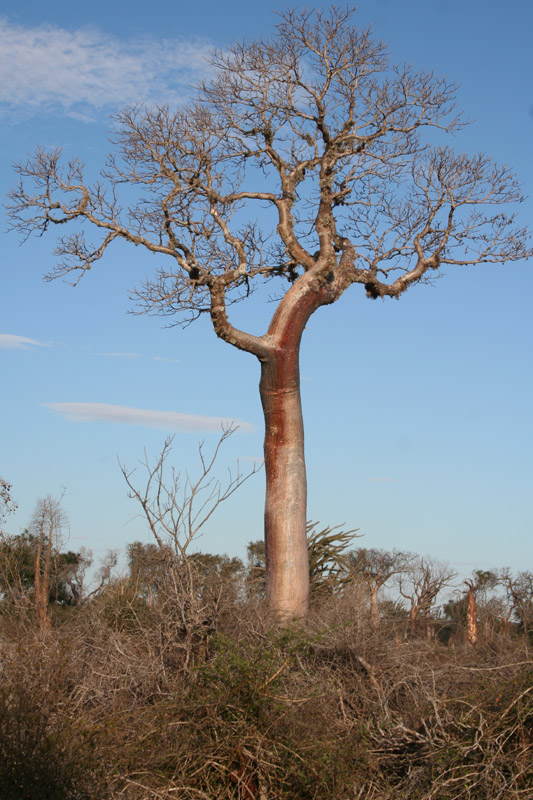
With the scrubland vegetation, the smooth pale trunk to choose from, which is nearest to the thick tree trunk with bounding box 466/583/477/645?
the smooth pale trunk

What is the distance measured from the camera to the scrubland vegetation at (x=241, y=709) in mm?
5746

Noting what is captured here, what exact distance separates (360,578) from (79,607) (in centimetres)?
369

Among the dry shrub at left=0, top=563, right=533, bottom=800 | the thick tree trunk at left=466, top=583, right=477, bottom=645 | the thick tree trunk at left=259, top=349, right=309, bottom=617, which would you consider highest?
the thick tree trunk at left=259, top=349, right=309, bottom=617

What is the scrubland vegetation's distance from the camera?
18.9 ft

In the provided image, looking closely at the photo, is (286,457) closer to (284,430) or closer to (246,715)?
(284,430)

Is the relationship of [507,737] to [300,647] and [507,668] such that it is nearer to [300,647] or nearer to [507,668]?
[507,668]

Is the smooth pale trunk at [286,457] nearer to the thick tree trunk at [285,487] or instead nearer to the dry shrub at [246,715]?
Result: the thick tree trunk at [285,487]

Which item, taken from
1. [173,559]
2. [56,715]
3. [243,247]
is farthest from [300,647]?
[243,247]

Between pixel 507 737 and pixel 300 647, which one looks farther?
pixel 300 647

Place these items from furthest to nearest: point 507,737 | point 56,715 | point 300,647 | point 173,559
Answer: point 173,559 → point 300,647 → point 507,737 → point 56,715

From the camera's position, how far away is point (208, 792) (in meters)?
6.10

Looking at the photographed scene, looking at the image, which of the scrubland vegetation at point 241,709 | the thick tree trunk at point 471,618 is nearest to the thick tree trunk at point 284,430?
the scrubland vegetation at point 241,709

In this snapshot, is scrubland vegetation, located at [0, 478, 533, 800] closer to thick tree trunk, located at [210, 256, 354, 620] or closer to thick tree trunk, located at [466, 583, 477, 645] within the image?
thick tree trunk, located at [210, 256, 354, 620]

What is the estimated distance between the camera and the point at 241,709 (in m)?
6.22
